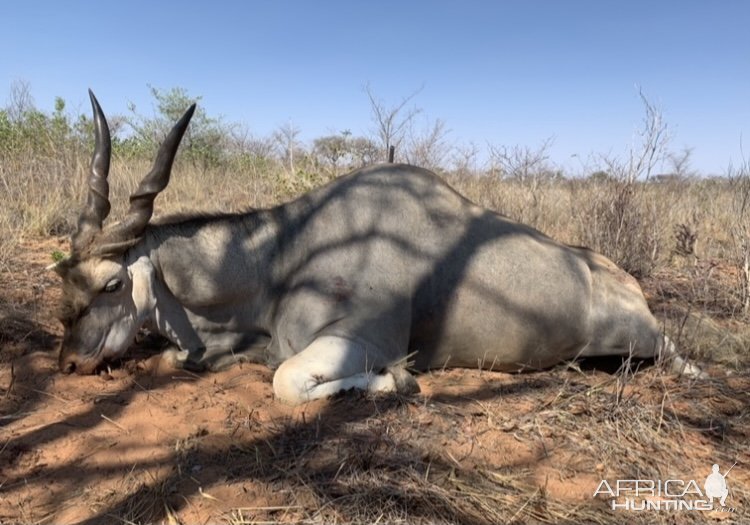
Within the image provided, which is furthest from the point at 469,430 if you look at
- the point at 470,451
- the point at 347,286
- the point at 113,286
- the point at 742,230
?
the point at 742,230

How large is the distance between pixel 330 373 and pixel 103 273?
1.55 m

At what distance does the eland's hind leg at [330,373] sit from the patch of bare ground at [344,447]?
0.10 meters

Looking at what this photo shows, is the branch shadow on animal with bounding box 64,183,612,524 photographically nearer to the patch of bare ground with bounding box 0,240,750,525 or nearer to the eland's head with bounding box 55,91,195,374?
the patch of bare ground with bounding box 0,240,750,525

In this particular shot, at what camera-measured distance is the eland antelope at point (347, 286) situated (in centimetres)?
360

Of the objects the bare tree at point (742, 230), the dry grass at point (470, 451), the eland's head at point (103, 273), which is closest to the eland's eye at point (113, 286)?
the eland's head at point (103, 273)

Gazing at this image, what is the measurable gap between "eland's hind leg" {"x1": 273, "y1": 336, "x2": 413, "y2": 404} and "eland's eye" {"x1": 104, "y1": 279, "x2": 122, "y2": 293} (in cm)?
119

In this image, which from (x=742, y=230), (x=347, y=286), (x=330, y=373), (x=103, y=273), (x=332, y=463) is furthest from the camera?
(x=742, y=230)

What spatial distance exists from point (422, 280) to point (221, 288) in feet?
4.35

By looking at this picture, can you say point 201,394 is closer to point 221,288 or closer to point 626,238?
point 221,288

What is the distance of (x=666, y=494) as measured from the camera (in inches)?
98.7

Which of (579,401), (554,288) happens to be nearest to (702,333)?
(554,288)

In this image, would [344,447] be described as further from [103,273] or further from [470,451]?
[103,273]

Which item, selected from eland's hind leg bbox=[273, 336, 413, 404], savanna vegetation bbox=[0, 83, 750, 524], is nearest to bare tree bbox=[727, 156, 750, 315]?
savanna vegetation bbox=[0, 83, 750, 524]

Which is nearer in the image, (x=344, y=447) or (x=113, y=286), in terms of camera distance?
(x=344, y=447)
